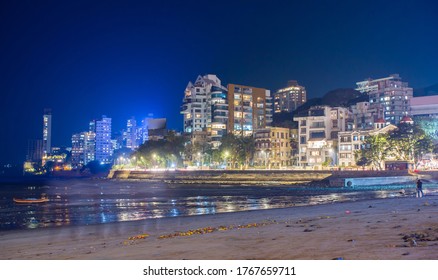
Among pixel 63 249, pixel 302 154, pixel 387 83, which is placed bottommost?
pixel 63 249

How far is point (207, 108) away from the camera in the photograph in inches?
6462

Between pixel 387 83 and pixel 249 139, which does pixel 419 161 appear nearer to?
pixel 249 139

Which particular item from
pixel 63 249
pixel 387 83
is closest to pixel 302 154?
pixel 387 83

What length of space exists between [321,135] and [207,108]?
5623 cm

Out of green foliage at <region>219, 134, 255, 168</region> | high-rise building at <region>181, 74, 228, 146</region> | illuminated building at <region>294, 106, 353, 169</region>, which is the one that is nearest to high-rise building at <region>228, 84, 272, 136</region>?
high-rise building at <region>181, 74, 228, 146</region>

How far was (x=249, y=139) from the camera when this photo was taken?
5069 inches

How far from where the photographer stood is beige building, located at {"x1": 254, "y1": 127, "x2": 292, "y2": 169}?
130750mm

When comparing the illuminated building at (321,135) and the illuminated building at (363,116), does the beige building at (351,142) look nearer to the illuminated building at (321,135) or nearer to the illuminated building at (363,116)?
the illuminated building at (321,135)

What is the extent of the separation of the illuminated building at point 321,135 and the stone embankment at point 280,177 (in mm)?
19996

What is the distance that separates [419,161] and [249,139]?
157 feet

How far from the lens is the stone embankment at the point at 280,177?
77250 millimetres

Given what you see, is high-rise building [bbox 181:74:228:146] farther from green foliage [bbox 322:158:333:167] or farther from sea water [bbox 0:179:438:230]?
sea water [bbox 0:179:438:230]

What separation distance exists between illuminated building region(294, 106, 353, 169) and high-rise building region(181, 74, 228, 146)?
37.6 meters

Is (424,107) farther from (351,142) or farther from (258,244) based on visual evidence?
(258,244)
